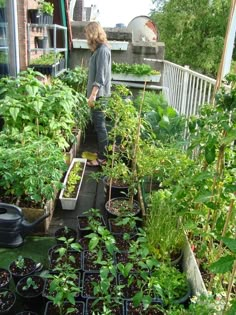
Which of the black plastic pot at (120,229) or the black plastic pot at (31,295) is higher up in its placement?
the black plastic pot at (120,229)

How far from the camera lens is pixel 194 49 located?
12.9 m

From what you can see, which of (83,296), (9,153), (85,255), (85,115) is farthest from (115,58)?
(83,296)

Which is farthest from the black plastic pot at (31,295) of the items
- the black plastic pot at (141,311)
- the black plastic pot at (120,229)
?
the black plastic pot at (120,229)

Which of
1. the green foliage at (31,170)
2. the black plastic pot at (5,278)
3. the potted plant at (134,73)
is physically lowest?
the black plastic pot at (5,278)

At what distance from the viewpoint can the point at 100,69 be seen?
12.0ft

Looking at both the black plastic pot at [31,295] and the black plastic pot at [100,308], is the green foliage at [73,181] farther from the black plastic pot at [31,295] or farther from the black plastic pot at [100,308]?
the black plastic pot at [100,308]

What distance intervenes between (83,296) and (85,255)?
0.38 m

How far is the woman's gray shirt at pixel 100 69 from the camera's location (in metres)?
3.66

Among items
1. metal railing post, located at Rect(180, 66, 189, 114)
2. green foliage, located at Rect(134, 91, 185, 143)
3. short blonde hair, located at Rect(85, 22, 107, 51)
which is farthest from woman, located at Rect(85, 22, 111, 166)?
metal railing post, located at Rect(180, 66, 189, 114)

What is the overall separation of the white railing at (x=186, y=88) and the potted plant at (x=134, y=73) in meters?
0.28

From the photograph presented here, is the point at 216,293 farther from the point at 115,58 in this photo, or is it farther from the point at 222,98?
the point at 115,58

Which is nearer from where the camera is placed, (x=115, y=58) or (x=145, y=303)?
(x=145, y=303)

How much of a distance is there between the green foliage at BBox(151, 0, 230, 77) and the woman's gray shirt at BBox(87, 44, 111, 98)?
944 centimetres

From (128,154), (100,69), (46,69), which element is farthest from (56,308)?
(46,69)
